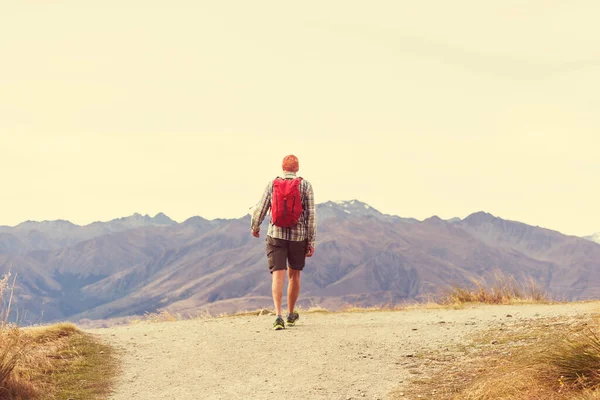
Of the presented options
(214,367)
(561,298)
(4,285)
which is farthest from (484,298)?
(4,285)

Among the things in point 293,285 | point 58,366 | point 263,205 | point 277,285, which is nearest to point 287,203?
point 263,205

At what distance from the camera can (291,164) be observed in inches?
480

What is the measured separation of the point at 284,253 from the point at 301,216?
75 centimetres

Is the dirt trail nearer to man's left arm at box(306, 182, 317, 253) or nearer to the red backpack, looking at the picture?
man's left arm at box(306, 182, 317, 253)

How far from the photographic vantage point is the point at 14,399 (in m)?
7.89

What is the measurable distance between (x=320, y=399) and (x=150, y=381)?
2890 millimetres

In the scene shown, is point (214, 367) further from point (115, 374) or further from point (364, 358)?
point (364, 358)

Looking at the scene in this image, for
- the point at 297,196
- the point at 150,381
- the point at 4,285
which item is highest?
the point at 297,196

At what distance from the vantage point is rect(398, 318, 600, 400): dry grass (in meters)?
6.87

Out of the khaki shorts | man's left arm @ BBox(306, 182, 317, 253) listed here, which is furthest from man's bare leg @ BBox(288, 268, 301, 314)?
man's left arm @ BBox(306, 182, 317, 253)

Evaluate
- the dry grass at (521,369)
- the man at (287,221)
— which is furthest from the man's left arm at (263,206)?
the dry grass at (521,369)

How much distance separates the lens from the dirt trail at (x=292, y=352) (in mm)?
8539

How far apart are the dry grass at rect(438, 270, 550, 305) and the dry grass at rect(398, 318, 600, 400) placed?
6.21 meters

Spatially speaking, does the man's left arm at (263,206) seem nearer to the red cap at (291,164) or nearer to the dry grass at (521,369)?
the red cap at (291,164)
